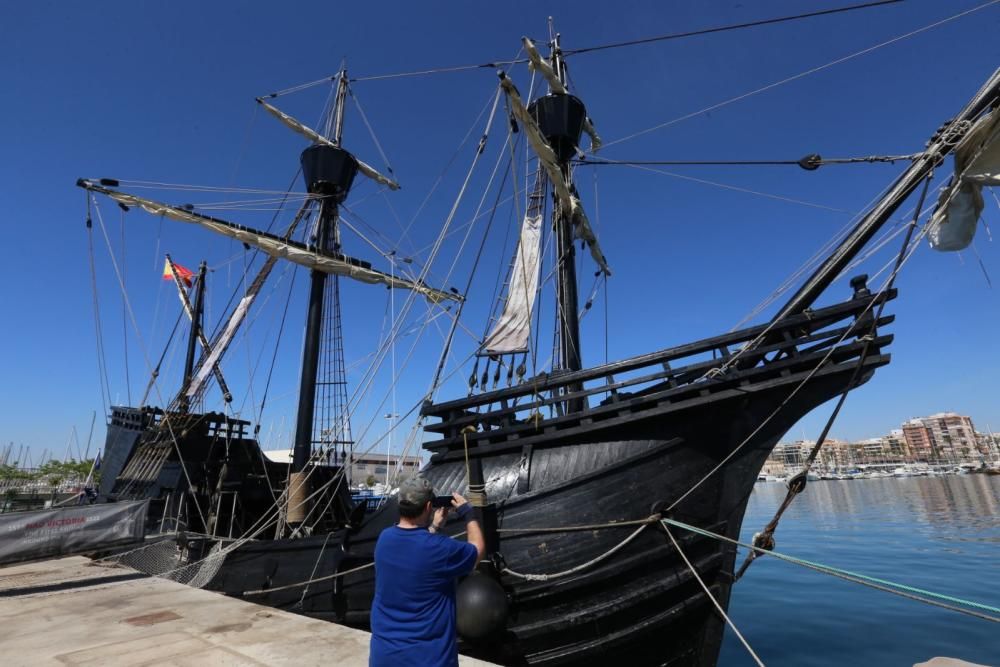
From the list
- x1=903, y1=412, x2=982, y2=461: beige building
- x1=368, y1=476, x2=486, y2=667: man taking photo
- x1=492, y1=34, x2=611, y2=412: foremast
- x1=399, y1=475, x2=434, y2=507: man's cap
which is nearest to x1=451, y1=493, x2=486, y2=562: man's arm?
x1=368, y1=476, x2=486, y2=667: man taking photo

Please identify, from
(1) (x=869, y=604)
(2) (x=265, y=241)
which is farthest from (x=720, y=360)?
(2) (x=265, y=241)

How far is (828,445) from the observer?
154 m

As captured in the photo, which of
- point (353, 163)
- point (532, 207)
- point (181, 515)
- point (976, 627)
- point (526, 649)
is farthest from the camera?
point (353, 163)

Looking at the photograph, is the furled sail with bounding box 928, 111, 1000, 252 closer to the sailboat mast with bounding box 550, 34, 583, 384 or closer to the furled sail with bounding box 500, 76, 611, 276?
the sailboat mast with bounding box 550, 34, 583, 384

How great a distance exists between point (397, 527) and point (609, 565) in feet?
11.8

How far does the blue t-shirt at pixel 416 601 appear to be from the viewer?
7.06ft

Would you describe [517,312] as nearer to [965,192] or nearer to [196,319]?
[965,192]

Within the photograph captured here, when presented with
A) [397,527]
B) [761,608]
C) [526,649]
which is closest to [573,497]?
[526,649]

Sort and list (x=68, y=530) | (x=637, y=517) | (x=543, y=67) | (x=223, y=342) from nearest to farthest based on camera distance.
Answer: (x=637, y=517) → (x=68, y=530) → (x=543, y=67) → (x=223, y=342)

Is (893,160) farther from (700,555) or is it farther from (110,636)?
(110,636)

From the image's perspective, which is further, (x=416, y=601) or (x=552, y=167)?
(x=552, y=167)

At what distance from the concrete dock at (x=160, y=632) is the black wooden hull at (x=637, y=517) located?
1748mm

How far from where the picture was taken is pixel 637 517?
5336 millimetres

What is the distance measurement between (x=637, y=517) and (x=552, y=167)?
7273mm
